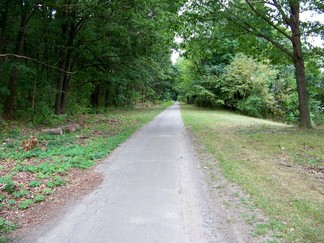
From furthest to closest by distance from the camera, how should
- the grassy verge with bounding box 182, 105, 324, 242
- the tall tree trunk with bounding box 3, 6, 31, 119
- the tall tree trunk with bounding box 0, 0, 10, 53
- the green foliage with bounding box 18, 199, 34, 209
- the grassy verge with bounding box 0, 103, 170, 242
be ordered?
the tall tree trunk with bounding box 3, 6, 31, 119 → the tall tree trunk with bounding box 0, 0, 10, 53 → the grassy verge with bounding box 0, 103, 170, 242 → the green foliage with bounding box 18, 199, 34, 209 → the grassy verge with bounding box 182, 105, 324, 242

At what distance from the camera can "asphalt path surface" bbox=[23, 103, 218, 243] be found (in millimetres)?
3744

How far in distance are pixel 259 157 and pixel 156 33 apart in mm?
9367

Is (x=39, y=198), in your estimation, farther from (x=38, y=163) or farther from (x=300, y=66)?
(x=300, y=66)

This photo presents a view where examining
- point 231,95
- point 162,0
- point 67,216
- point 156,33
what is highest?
point 162,0

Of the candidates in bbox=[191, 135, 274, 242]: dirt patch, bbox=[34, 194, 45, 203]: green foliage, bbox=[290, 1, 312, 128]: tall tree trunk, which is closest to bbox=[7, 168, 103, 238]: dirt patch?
bbox=[34, 194, 45, 203]: green foliage

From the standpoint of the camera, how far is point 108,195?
5211mm

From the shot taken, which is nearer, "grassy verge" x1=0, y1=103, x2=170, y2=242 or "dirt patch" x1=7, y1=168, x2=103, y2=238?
"dirt patch" x1=7, y1=168, x2=103, y2=238

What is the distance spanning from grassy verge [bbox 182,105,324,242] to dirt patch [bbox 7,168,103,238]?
312 centimetres

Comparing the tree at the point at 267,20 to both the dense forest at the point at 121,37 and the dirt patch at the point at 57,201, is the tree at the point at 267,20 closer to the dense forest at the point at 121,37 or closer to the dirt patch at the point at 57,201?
the dense forest at the point at 121,37

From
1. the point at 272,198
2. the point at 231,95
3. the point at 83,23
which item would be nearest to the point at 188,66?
the point at 231,95

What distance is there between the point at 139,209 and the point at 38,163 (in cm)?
387

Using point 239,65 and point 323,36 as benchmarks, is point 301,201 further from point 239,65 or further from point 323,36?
point 239,65

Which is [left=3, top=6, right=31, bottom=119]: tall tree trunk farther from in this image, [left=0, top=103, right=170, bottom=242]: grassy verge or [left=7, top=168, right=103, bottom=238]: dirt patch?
[left=7, top=168, right=103, bottom=238]: dirt patch

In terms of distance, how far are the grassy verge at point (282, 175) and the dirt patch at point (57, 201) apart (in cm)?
312
